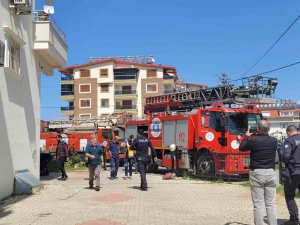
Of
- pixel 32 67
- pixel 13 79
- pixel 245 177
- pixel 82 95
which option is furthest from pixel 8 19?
pixel 82 95

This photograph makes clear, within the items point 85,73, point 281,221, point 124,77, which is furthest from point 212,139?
point 85,73

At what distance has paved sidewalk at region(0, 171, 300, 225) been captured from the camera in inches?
347

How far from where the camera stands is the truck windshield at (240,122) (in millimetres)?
17156

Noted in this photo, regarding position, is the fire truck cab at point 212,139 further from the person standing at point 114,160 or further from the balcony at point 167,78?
the balcony at point 167,78

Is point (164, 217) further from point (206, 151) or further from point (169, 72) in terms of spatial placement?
point (169, 72)

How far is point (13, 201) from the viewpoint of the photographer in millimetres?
11156

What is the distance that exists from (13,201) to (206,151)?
808 cm

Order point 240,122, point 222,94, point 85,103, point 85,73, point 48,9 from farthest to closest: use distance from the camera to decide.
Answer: point 85,73
point 85,103
point 222,94
point 240,122
point 48,9

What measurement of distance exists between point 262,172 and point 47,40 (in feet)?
32.6

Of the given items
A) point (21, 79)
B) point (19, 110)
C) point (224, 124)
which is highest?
point (21, 79)

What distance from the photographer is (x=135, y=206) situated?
10453mm

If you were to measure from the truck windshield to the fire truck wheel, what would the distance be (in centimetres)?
137

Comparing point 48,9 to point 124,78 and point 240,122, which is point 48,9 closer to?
point 240,122

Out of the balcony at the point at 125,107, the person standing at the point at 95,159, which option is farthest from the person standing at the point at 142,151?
the balcony at the point at 125,107
